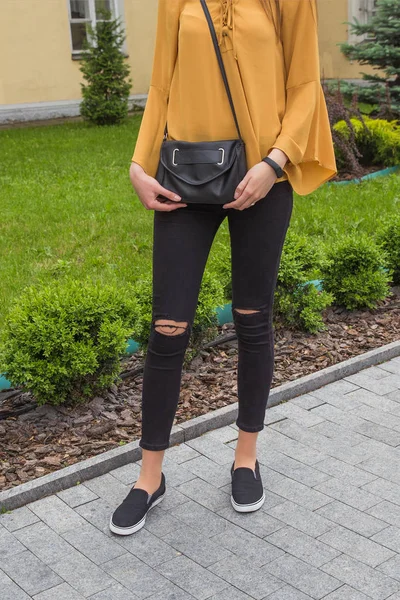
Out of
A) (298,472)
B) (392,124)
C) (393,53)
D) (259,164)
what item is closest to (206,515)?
(298,472)

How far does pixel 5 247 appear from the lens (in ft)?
23.1

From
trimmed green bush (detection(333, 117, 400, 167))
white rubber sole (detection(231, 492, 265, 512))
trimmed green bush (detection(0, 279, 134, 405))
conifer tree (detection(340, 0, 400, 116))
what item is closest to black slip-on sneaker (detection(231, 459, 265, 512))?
white rubber sole (detection(231, 492, 265, 512))

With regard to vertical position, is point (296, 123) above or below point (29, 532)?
above

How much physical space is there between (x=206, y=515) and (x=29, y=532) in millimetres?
708

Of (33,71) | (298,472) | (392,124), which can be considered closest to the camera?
(298,472)

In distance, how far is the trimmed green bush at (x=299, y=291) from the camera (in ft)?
17.2

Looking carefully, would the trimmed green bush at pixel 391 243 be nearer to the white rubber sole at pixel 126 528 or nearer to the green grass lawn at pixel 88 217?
the green grass lawn at pixel 88 217

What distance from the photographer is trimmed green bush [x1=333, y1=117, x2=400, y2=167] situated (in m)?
10.4

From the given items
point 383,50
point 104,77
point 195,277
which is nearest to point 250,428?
point 195,277

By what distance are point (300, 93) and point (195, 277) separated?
0.78 m

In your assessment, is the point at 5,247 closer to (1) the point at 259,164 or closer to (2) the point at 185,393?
(2) the point at 185,393

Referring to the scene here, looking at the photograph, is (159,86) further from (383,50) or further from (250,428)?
(383,50)

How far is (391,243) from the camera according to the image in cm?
605

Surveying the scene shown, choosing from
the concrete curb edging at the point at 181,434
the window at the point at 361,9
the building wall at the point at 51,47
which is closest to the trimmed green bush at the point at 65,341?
the concrete curb edging at the point at 181,434
